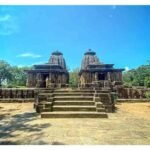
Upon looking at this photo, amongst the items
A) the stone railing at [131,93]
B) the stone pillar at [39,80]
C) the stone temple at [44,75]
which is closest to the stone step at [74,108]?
the stone railing at [131,93]

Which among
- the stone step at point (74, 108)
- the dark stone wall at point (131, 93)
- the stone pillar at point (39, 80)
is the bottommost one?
the stone step at point (74, 108)

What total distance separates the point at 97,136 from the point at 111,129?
89 cm

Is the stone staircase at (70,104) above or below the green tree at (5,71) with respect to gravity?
below

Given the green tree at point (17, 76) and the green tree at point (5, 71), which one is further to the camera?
the green tree at point (17, 76)

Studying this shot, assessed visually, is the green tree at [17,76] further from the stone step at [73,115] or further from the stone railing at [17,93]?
the stone step at [73,115]

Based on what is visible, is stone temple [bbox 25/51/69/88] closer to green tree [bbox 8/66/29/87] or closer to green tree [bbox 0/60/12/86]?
green tree [bbox 0/60/12/86]

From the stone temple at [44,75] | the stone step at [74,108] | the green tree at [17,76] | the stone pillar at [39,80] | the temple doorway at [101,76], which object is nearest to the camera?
the stone step at [74,108]

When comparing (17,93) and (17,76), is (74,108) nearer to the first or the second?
(17,93)

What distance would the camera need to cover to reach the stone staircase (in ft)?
25.1

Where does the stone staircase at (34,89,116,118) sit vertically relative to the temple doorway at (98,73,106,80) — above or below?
below

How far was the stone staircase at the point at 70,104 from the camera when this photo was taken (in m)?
7.66

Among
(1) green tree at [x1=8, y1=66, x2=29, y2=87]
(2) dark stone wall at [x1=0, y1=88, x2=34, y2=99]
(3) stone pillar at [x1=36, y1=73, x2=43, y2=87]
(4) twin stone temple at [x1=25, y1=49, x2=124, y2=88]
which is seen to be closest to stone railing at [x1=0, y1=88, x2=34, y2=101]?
(2) dark stone wall at [x1=0, y1=88, x2=34, y2=99]
